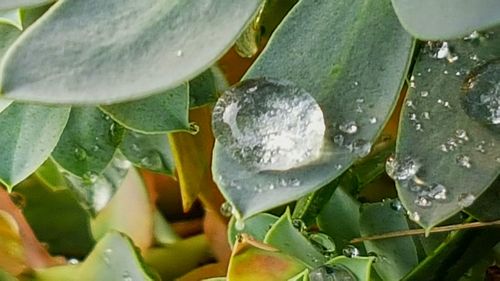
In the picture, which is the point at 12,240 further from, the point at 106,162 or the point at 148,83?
the point at 148,83

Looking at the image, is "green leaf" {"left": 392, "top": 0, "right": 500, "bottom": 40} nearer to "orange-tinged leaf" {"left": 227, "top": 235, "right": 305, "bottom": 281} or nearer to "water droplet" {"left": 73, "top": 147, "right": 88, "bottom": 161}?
"orange-tinged leaf" {"left": 227, "top": 235, "right": 305, "bottom": 281}

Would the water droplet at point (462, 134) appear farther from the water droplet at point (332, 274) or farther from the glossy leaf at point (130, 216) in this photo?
the glossy leaf at point (130, 216)

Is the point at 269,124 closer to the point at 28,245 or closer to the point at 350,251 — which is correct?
the point at 350,251

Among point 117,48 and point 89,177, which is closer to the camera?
point 117,48

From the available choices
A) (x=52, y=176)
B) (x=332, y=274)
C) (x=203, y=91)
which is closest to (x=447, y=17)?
(x=332, y=274)

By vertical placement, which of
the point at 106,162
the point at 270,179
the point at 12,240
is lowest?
the point at 12,240

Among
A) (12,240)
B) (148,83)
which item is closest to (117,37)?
(148,83)
